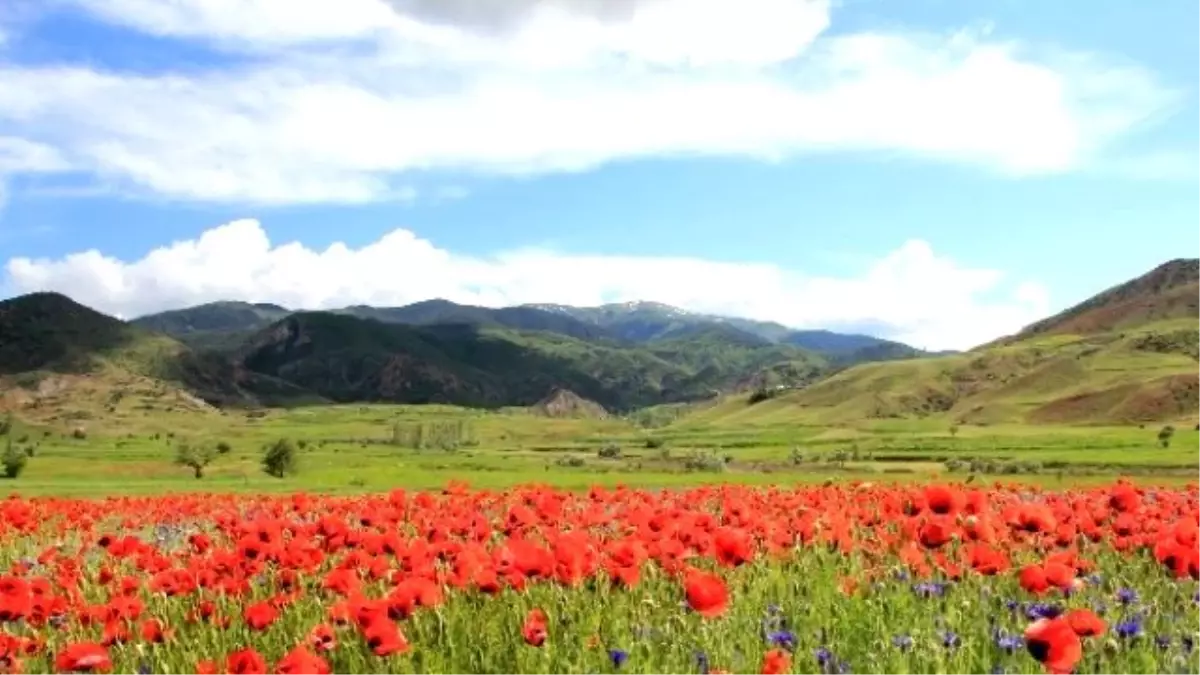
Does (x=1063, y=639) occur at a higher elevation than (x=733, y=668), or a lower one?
higher

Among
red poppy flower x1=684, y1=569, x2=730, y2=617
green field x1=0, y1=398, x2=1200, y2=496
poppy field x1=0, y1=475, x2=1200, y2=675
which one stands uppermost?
red poppy flower x1=684, y1=569, x2=730, y2=617

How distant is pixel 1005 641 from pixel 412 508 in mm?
8638

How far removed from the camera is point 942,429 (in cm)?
19788

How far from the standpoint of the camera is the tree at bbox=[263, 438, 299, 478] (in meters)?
69.5

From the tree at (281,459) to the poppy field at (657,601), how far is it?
61.6m

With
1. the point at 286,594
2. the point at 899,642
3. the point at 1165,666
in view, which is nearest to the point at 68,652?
the point at 286,594

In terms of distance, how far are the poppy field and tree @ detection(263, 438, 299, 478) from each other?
202 feet

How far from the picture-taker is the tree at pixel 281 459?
2736 inches

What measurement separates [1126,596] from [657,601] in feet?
8.98

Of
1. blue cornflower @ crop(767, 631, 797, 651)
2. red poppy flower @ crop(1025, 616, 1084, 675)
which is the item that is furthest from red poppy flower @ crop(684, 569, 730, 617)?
red poppy flower @ crop(1025, 616, 1084, 675)

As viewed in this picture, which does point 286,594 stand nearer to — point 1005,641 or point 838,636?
point 838,636

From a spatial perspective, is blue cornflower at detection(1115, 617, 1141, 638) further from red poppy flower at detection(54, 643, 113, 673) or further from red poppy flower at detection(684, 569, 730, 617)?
red poppy flower at detection(54, 643, 113, 673)

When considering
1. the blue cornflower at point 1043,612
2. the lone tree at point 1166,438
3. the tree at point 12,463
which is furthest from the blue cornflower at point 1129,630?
the lone tree at point 1166,438

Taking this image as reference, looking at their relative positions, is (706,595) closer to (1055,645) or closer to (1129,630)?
(1055,645)
